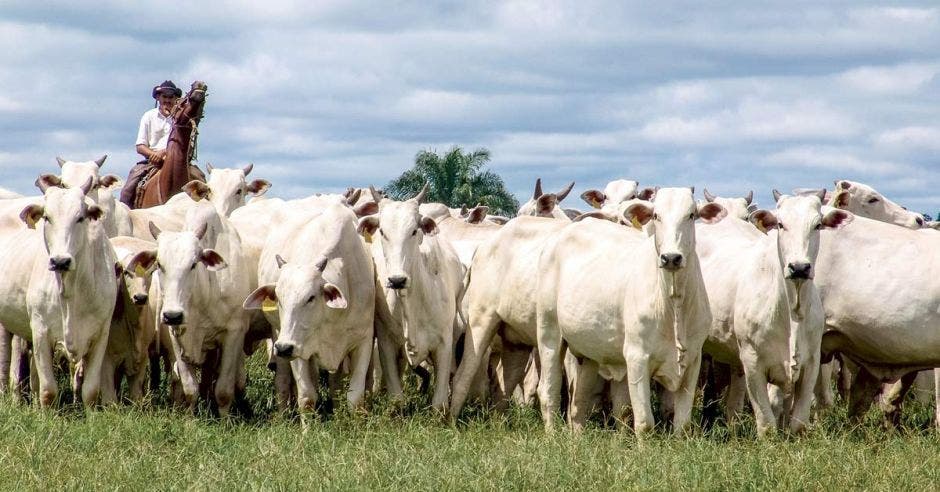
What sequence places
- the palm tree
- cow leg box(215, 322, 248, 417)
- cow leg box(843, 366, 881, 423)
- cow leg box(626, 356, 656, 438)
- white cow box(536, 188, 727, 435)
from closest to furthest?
white cow box(536, 188, 727, 435) → cow leg box(626, 356, 656, 438) → cow leg box(215, 322, 248, 417) → cow leg box(843, 366, 881, 423) → the palm tree

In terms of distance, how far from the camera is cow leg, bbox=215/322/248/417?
11.3m

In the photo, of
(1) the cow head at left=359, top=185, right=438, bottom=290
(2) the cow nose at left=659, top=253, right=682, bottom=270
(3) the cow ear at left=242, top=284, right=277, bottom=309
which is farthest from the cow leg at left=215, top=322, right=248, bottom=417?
(2) the cow nose at left=659, top=253, right=682, bottom=270

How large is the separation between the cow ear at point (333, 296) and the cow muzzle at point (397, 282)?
0.38 meters

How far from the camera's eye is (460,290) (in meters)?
12.7

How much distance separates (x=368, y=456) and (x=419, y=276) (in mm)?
2499

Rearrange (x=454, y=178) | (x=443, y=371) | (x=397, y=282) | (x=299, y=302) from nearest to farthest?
1. (x=299, y=302)
2. (x=397, y=282)
3. (x=443, y=371)
4. (x=454, y=178)

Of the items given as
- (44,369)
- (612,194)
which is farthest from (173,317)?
(612,194)

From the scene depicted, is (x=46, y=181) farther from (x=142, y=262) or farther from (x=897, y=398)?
(x=897, y=398)

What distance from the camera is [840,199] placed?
39.0 feet

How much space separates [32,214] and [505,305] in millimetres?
3897

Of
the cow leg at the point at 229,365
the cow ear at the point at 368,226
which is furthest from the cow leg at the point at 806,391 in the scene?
the cow leg at the point at 229,365

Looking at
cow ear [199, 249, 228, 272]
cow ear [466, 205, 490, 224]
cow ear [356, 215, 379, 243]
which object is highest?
cow ear [356, 215, 379, 243]

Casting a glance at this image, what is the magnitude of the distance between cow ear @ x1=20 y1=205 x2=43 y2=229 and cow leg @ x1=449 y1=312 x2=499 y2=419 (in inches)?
143

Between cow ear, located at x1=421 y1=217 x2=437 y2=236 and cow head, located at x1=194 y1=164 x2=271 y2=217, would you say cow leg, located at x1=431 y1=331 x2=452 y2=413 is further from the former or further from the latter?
cow head, located at x1=194 y1=164 x2=271 y2=217
